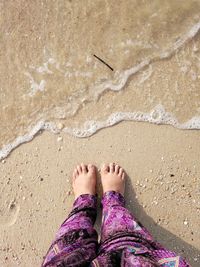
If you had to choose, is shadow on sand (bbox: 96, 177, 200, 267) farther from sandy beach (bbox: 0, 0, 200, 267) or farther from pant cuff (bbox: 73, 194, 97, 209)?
pant cuff (bbox: 73, 194, 97, 209)

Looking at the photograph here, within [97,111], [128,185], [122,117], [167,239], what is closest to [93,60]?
[97,111]

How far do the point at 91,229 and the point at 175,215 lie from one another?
0.63m

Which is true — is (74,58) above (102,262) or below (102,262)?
above

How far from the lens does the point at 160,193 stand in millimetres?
3066

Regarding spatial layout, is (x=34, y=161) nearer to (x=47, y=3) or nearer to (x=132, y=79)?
(x=132, y=79)

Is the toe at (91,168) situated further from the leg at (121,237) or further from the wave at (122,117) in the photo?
the wave at (122,117)

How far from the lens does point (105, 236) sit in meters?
2.84

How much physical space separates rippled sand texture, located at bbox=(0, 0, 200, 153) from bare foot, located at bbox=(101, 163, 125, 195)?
0.39 m

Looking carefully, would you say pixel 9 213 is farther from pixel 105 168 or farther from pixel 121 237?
pixel 121 237

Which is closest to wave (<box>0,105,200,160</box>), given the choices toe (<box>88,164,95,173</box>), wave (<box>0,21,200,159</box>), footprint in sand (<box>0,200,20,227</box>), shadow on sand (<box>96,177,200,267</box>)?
wave (<box>0,21,200,159</box>)

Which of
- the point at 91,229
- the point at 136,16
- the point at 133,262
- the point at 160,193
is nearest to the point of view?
the point at 133,262

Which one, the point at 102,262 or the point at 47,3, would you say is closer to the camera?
the point at 102,262

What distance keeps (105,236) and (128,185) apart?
473 mm

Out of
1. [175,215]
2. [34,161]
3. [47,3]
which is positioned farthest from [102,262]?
[47,3]
